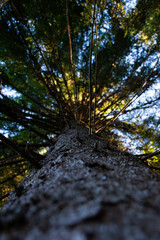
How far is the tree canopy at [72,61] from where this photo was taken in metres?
2.05

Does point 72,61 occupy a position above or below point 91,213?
above

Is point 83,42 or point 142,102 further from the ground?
point 83,42

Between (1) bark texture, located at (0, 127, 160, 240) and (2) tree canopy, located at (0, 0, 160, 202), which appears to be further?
(2) tree canopy, located at (0, 0, 160, 202)

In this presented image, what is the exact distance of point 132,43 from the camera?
3.49m

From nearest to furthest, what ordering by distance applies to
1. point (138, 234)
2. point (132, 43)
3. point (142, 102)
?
point (138, 234) → point (142, 102) → point (132, 43)

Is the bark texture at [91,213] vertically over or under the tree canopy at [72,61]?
under

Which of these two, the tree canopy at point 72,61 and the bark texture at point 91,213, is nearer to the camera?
the bark texture at point 91,213

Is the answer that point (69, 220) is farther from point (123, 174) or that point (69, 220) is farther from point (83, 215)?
point (123, 174)

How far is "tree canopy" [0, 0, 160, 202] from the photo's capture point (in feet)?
6.72

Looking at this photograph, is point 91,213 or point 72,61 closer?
point 91,213

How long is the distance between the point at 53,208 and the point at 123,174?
16.0 inches

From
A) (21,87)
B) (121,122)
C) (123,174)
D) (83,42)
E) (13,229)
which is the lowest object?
(13,229)

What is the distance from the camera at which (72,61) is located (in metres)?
1.55

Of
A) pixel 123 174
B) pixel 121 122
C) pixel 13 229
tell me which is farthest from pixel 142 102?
pixel 13 229
